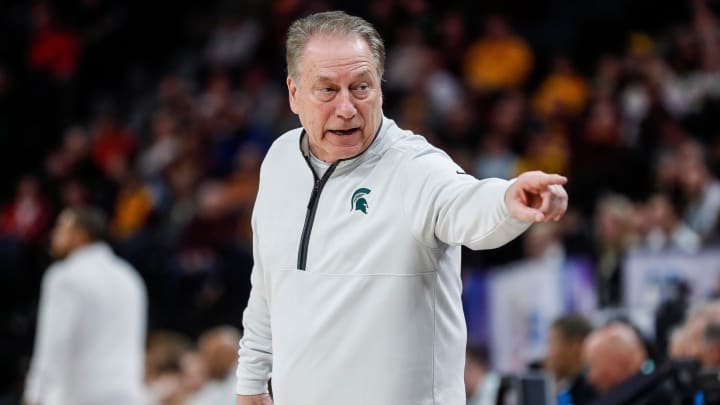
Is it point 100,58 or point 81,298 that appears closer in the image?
point 81,298

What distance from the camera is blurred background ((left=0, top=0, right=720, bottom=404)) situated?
828 cm

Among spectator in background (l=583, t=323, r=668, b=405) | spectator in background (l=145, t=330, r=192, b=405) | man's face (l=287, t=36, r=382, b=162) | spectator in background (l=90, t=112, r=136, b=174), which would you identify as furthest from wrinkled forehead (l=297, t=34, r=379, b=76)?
spectator in background (l=90, t=112, r=136, b=174)

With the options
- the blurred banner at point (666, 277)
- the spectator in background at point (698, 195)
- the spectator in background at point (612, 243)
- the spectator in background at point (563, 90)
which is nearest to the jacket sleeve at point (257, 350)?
the blurred banner at point (666, 277)

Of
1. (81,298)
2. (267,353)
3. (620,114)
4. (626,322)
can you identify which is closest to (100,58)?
(620,114)

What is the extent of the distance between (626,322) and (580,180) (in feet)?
13.1

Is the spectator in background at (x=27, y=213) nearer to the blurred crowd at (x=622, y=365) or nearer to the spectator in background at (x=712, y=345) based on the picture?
the blurred crowd at (x=622, y=365)

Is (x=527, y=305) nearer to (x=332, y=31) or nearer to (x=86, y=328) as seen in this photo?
(x=86, y=328)

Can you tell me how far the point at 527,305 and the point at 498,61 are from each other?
5.02 meters

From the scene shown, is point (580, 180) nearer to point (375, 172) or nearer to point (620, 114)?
point (620, 114)

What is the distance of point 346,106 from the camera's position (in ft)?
10.4

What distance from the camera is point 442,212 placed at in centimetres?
297

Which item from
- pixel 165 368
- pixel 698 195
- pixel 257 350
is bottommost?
pixel 257 350

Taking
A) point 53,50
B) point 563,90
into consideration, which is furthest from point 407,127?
point 53,50

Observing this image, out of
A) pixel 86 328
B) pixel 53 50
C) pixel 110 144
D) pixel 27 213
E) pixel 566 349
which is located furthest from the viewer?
pixel 53 50
